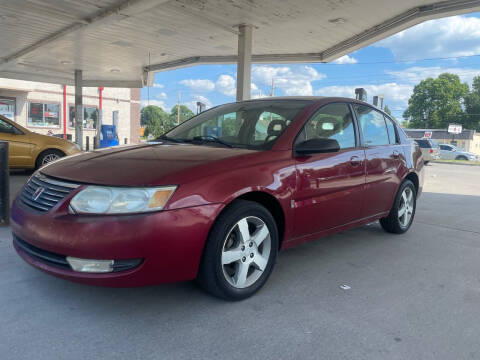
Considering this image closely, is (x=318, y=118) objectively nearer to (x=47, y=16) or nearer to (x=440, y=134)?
(x=47, y=16)

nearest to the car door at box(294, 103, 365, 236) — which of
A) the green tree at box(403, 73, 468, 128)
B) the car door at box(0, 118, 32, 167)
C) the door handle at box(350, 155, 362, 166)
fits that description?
the door handle at box(350, 155, 362, 166)

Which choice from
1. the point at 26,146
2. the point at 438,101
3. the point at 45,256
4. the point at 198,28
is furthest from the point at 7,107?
the point at 438,101

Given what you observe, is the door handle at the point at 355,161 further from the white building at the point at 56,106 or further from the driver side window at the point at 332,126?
the white building at the point at 56,106

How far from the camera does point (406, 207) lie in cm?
485

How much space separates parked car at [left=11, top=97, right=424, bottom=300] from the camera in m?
2.34

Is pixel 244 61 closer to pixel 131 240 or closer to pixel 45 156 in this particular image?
pixel 45 156

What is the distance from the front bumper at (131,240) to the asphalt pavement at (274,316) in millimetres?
315

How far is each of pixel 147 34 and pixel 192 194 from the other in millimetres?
10612

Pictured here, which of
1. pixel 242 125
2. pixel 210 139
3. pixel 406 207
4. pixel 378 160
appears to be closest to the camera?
pixel 210 139

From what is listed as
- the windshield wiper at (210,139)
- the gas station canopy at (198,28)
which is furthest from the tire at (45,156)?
the windshield wiper at (210,139)

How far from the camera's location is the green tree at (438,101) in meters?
73.9

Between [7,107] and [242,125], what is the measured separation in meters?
25.4

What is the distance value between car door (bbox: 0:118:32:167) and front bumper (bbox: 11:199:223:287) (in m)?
7.26

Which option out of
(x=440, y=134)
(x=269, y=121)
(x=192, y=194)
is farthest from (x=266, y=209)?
(x=440, y=134)
